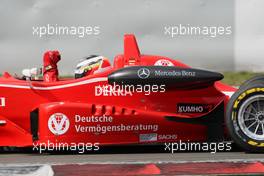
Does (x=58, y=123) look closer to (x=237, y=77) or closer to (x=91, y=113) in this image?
(x=91, y=113)

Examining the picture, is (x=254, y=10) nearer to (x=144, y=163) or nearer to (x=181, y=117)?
(x=181, y=117)

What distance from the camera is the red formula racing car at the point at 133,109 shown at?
7266 mm

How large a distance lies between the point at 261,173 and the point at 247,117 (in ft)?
4.42

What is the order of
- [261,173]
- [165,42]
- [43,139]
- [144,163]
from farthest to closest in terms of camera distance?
[165,42] → [43,139] → [144,163] → [261,173]

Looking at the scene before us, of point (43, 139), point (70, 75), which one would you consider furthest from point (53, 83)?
point (70, 75)

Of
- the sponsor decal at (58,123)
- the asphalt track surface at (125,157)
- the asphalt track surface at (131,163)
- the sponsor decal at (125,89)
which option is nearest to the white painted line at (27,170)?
the asphalt track surface at (131,163)

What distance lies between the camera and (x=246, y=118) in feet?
23.9

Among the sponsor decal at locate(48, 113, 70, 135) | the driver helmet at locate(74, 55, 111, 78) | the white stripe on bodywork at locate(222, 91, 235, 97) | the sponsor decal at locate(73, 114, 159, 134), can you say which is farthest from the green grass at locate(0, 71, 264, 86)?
the sponsor decal at locate(48, 113, 70, 135)

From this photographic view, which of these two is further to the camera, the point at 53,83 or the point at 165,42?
the point at 165,42

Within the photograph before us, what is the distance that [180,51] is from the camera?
40.5ft

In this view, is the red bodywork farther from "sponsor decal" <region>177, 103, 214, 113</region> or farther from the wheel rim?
the wheel rim

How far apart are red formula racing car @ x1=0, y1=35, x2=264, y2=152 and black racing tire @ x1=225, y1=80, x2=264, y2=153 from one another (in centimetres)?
1

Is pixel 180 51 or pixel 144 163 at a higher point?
pixel 180 51

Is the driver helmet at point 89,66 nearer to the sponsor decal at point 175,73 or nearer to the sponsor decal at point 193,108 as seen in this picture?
the sponsor decal at point 175,73
